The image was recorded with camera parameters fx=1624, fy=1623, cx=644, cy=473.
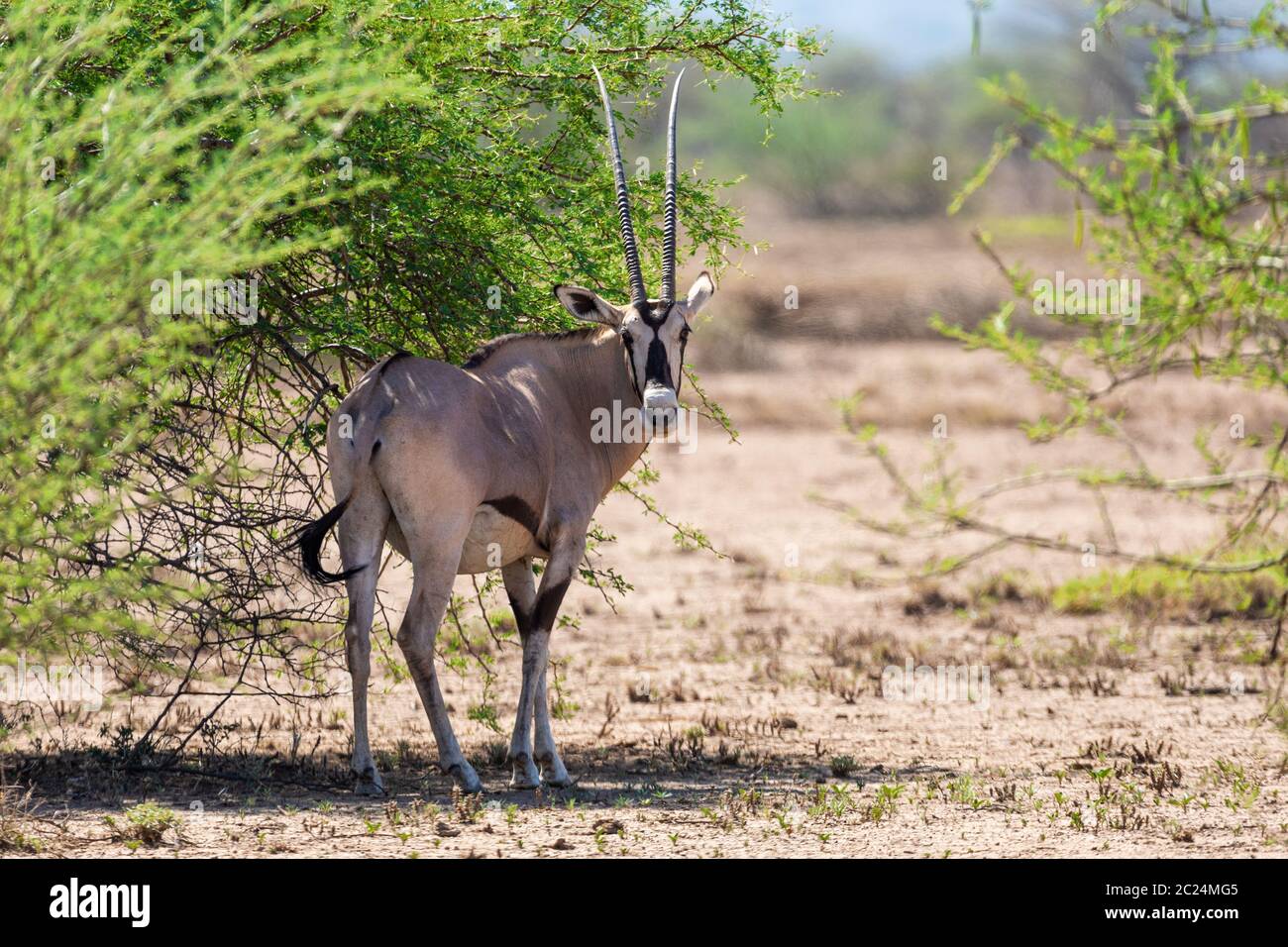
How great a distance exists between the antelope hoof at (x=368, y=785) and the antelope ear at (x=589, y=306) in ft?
8.43

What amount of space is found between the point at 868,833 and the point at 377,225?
3802mm

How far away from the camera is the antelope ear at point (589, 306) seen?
843 cm

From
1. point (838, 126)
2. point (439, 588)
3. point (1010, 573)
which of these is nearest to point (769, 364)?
point (1010, 573)

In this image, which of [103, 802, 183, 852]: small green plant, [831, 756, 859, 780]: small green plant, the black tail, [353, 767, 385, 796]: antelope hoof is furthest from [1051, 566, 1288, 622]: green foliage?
[103, 802, 183, 852]: small green plant

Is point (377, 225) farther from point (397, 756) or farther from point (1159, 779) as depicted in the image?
point (1159, 779)

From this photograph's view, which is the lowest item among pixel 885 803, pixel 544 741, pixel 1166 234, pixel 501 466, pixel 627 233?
pixel 885 803

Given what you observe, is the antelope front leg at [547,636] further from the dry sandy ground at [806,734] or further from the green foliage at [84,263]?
the green foliage at [84,263]

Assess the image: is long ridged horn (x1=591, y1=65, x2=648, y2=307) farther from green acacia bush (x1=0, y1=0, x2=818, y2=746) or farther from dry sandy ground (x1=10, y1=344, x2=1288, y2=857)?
dry sandy ground (x1=10, y1=344, x2=1288, y2=857)

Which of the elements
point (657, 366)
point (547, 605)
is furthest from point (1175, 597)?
point (547, 605)

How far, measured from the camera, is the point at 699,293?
349 inches

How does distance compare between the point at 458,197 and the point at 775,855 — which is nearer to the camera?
the point at 775,855

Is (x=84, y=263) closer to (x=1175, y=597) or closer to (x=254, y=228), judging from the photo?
(x=254, y=228)

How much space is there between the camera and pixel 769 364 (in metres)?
32.2

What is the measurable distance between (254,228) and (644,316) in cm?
231
